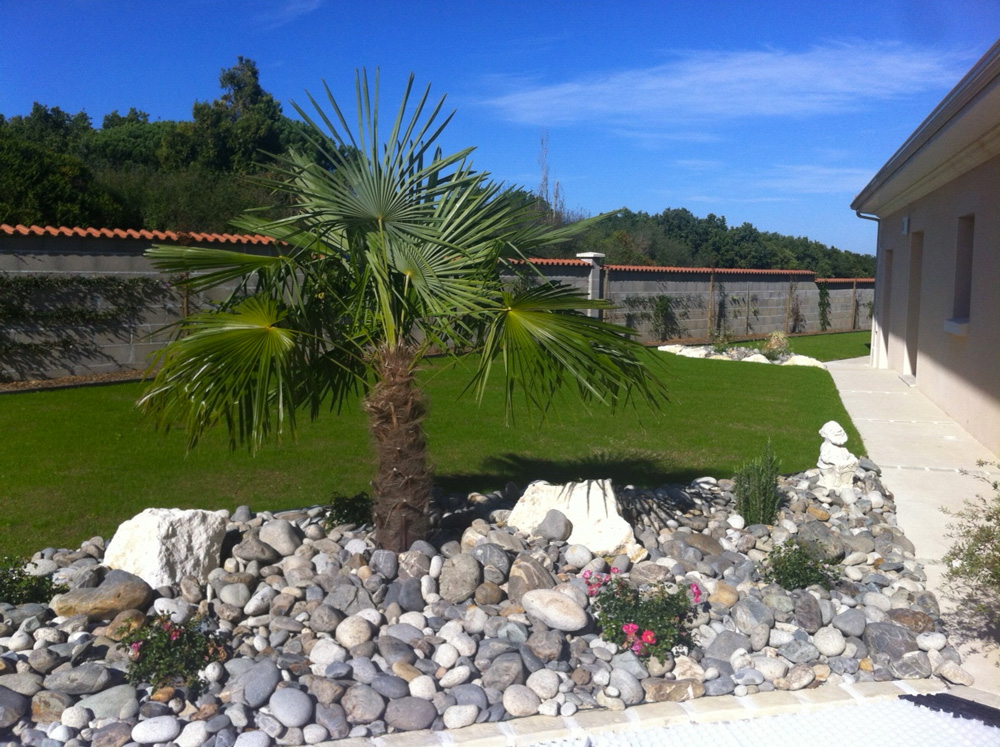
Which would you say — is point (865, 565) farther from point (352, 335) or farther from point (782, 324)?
point (782, 324)

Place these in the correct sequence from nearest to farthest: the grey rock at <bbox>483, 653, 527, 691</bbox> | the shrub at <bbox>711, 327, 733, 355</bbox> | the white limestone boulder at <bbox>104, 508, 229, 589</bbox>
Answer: the grey rock at <bbox>483, 653, 527, 691</bbox>, the white limestone boulder at <bbox>104, 508, 229, 589</bbox>, the shrub at <bbox>711, 327, 733, 355</bbox>

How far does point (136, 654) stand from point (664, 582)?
271cm

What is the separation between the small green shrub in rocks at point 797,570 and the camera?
4.67 metres

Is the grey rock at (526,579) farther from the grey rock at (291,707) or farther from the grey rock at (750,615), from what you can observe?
A: the grey rock at (291,707)

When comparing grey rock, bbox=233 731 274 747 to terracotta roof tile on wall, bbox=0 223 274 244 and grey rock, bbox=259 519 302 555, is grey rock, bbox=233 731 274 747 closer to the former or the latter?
grey rock, bbox=259 519 302 555

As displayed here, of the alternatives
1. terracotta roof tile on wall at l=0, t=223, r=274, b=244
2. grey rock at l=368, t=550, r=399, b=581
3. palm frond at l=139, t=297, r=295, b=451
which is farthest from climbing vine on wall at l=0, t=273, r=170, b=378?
grey rock at l=368, t=550, r=399, b=581

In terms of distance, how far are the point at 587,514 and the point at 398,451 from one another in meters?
1.33

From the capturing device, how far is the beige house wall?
8258mm

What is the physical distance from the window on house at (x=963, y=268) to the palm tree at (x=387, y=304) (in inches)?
269

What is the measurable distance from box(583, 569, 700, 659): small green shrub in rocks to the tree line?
243 centimetres

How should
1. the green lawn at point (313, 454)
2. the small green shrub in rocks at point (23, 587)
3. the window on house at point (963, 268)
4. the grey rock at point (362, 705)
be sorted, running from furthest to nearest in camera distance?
the window on house at point (963, 268) → the green lawn at point (313, 454) → the small green shrub in rocks at point (23, 587) → the grey rock at point (362, 705)

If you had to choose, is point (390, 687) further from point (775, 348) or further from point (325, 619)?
point (775, 348)

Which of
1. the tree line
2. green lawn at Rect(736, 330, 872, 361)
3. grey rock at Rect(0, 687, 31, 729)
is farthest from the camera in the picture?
green lawn at Rect(736, 330, 872, 361)

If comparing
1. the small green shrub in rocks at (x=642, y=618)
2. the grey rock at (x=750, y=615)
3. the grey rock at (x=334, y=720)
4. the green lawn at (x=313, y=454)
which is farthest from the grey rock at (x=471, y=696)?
the green lawn at (x=313, y=454)
